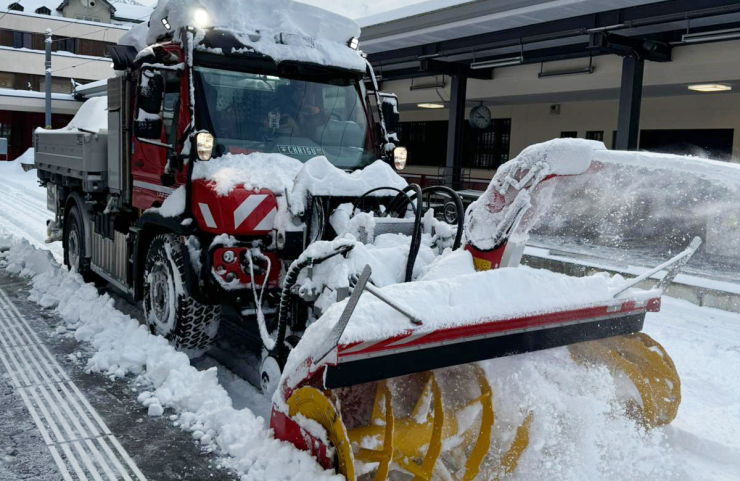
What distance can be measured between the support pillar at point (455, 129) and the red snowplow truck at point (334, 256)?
36.7 feet

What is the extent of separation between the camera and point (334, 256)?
12.9 ft

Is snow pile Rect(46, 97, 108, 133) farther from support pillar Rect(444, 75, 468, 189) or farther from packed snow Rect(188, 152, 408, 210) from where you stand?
support pillar Rect(444, 75, 468, 189)

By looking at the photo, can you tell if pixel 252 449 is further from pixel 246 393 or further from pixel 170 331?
pixel 170 331

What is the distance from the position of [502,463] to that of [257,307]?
185 centimetres

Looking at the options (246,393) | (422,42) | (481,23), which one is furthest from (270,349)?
(422,42)

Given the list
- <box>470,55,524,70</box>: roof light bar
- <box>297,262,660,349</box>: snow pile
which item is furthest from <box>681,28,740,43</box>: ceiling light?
<box>297,262,660,349</box>: snow pile

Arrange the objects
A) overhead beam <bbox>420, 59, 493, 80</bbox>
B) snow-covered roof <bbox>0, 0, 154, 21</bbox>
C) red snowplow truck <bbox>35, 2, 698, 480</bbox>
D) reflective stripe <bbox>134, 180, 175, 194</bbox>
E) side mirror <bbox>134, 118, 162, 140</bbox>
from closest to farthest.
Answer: red snowplow truck <bbox>35, 2, 698, 480</bbox> → side mirror <bbox>134, 118, 162, 140</bbox> → reflective stripe <bbox>134, 180, 175, 194</bbox> → overhead beam <bbox>420, 59, 493, 80</bbox> → snow-covered roof <bbox>0, 0, 154, 21</bbox>

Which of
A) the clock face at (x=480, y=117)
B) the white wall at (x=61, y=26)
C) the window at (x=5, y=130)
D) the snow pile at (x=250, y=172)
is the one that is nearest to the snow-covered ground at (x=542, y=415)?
the snow pile at (x=250, y=172)

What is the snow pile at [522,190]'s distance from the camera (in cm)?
349

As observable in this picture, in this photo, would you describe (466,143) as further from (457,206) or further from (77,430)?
(77,430)

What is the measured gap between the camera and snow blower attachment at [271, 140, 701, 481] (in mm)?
2910

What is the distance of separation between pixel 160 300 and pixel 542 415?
124 inches

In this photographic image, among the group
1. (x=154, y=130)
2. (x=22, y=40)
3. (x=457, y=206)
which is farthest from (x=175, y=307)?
(x=22, y=40)

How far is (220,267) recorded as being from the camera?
4.43m
